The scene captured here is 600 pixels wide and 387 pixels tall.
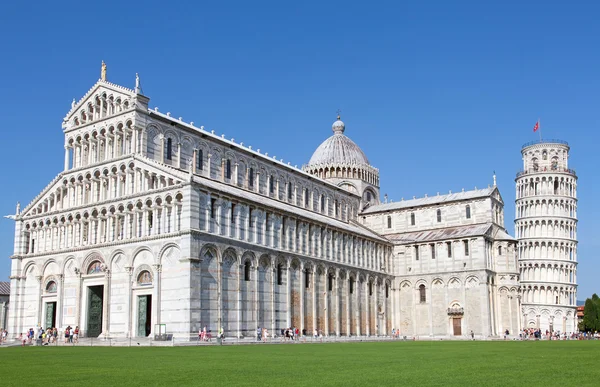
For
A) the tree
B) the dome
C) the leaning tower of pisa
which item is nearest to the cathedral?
the dome

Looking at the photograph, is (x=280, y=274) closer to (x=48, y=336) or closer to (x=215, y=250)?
(x=215, y=250)

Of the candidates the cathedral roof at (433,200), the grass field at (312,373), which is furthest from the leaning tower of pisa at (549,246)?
the grass field at (312,373)

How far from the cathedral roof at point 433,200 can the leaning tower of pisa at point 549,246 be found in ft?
106

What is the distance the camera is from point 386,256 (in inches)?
2832

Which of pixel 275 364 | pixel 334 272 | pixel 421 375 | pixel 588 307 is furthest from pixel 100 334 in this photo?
pixel 588 307

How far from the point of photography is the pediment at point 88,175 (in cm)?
4667

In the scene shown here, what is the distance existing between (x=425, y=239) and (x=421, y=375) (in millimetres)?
57024

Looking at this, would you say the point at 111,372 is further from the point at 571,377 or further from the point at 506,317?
the point at 506,317

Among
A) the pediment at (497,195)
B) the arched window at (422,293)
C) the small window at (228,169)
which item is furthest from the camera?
the pediment at (497,195)

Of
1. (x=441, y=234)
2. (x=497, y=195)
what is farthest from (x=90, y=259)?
(x=497, y=195)

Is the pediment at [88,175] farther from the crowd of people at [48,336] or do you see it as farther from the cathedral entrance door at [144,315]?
the crowd of people at [48,336]

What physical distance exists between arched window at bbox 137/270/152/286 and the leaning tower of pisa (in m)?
70.1

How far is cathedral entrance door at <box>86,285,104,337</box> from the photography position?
49750 mm

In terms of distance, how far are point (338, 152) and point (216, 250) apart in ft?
127
